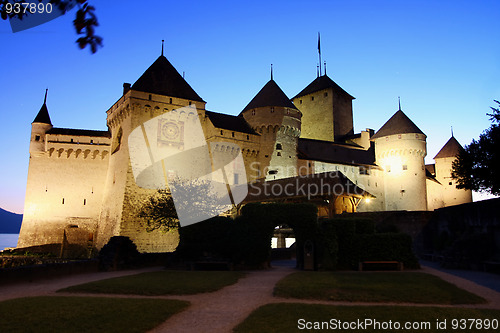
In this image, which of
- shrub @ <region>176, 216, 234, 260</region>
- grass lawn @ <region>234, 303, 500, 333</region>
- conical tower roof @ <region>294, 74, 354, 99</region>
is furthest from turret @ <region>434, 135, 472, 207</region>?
grass lawn @ <region>234, 303, 500, 333</region>

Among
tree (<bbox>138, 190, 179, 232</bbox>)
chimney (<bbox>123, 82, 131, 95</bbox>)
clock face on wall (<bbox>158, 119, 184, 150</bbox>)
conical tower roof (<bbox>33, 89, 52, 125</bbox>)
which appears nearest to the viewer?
tree (<bbox>138, 190, 179, 232</bbox>)

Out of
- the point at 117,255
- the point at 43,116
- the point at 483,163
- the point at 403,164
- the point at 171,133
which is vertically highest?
the point at 43,116

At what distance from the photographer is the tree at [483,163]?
23438 mm

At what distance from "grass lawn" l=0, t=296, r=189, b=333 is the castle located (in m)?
19.2

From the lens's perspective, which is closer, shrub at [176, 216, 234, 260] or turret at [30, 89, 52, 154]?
shrub at [176, 216, 234, 260]

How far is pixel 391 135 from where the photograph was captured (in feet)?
151

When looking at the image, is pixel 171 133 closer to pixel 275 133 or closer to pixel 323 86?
pixel 275 133

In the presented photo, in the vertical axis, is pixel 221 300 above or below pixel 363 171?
below

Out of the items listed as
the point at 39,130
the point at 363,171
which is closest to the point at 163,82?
the point at 39,130

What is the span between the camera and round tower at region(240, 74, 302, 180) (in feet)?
124

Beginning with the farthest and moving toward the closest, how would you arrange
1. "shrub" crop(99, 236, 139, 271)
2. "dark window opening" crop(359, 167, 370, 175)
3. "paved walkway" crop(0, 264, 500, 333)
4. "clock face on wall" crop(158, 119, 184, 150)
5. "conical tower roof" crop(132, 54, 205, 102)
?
1. "dark window opening" crop(359, 167, 370, 175)
2. "conical tower roof" crop(132, 54, 205, 102)
3. "clock face on wall" crop(158, 119, 184, 150)
4. "shrub" crop(99, 236, 139, 271)
5. "paved walkway" crop(0, 264, 500, 333)

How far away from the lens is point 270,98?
39094mm

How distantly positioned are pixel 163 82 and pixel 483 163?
25.0 m

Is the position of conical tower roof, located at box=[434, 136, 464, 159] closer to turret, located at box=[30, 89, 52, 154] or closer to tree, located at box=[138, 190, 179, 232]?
tree, located at box=[138, 190, 179, 232]
